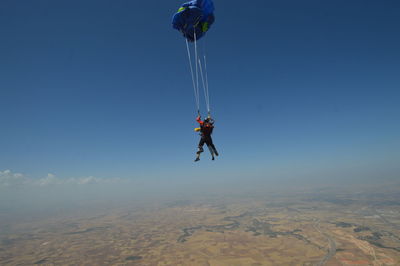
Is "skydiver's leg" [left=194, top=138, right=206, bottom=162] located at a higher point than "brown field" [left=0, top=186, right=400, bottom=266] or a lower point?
higher

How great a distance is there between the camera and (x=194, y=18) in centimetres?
1531

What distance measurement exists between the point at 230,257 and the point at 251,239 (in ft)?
89.9

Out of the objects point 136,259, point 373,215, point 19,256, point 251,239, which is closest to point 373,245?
point 251,239

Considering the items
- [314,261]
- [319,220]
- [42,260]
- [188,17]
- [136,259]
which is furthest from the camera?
[319,220]

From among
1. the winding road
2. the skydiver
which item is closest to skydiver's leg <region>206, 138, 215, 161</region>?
the skydiver

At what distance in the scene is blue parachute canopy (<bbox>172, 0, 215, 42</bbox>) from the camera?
1470 centimetres

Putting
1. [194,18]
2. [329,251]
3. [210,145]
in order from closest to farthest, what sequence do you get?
[194,18] → [210,145] → [329,251]

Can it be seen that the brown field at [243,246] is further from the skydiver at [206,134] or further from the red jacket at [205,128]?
the red jacket at [205,128]

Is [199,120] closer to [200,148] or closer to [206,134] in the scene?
[206,134]

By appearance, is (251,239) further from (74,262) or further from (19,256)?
(19,256)

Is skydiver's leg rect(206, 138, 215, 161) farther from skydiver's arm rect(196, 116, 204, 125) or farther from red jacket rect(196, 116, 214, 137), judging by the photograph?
skydiver's arm rect(196, 116, 204, 125)

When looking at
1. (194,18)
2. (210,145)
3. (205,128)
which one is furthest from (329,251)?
(194,18)

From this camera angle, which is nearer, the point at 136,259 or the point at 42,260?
the point at 136,259

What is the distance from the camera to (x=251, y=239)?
9412 cm
